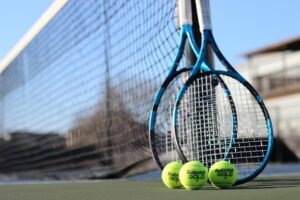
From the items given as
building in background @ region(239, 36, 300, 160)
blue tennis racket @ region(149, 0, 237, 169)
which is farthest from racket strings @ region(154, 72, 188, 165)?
building in background @ region(239, 36, 300, 160)

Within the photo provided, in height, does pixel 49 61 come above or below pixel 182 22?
above

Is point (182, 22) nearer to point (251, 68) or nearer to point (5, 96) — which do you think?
point (5, 96)

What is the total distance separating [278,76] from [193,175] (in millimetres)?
21970

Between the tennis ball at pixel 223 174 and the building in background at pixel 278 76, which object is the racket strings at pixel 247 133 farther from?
the building in background at pixel 278 76

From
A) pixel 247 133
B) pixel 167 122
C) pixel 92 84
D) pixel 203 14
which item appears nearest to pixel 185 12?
pixel 203 14

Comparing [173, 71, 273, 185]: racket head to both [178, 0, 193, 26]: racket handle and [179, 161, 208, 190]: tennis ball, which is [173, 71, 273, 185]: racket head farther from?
[178, 0, 193, 26]: racket handle

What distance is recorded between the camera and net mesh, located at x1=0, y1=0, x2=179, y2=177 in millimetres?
4816

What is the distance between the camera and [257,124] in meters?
3.30

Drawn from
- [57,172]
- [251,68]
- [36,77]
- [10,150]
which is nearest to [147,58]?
[57,172]

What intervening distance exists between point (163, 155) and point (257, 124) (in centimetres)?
118

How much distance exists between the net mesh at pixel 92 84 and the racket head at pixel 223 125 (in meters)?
0.74

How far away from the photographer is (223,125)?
348cm

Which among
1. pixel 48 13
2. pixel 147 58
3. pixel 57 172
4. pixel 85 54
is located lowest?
pixel 57 172

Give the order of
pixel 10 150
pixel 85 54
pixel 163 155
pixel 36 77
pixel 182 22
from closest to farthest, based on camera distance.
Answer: pixel 182 22, pixel 163 155, pixel 85 54, pixel 36 77, pixel 10 150
